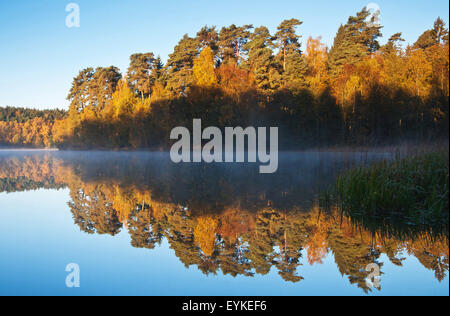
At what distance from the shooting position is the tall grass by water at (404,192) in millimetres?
4676

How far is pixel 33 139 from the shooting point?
73188 millimetres

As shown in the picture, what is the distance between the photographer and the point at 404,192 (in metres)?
5.05

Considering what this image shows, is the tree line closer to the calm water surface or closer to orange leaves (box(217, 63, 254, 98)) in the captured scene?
orange leaves (box(217, 63, 254, 98))

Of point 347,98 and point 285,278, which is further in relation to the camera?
point 347,98

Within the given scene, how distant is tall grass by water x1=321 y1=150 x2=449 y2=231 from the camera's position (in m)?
4.68

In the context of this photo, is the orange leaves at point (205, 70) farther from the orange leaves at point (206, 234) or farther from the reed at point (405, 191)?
the orange leaves at point (206, 234)

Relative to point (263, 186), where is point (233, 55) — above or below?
above

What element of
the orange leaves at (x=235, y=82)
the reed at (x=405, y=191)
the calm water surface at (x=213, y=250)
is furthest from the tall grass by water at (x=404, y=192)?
the orange leaves at (x=235, y=82)

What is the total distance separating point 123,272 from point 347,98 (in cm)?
2539

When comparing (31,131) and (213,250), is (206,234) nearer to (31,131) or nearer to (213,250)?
(213,250)

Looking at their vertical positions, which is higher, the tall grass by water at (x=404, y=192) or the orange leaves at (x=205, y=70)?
the orange leaves at (x=205, y=70)
